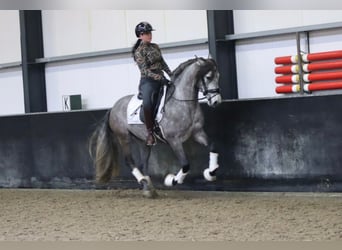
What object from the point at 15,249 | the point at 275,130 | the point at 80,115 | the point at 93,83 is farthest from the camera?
the point at 93,83

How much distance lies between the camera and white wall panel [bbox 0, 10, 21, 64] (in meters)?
11.0

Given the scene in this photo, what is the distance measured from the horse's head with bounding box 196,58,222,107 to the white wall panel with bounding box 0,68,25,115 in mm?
5370

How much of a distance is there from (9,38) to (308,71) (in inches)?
241

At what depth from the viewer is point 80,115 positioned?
8.69 m

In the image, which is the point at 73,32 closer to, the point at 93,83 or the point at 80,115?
the point at 93,83

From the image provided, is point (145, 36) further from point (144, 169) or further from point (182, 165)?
point (144, 169)

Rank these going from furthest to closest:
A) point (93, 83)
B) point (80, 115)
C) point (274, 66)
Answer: point (93, 83)
point (80, 115)
point (274, 66)

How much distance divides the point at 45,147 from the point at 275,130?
399 cm

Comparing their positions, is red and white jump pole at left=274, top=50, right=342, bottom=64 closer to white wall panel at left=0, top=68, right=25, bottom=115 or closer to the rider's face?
the rider's face

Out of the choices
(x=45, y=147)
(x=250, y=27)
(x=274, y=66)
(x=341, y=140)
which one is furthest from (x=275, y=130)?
(x=45, y=147)

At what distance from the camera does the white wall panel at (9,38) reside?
11023 millimetres

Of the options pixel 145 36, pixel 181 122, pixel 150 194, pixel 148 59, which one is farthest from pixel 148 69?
pixel 150 194

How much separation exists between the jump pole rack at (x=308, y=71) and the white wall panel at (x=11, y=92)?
17.7 feet

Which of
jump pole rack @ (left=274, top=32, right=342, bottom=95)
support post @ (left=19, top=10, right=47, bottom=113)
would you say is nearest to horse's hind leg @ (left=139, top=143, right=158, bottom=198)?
jump pole rack @ (left=274, top=32, right=342, bottom=95)
